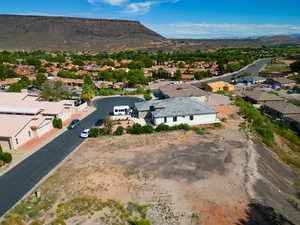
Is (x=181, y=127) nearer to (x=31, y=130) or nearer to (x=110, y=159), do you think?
(x=110, y=159)

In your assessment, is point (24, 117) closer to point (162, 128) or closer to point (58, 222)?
point (162, 128)

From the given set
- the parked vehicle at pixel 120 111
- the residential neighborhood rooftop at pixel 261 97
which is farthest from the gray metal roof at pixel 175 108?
the residential neighborhood rooftop at pixel 261 97

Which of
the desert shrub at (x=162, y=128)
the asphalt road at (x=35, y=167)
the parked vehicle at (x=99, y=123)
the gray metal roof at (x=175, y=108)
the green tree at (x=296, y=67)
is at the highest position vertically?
the green tree at (x=296, y=67)

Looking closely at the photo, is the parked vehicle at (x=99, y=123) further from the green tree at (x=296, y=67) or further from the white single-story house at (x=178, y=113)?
the green tree at (x=296, y=67)

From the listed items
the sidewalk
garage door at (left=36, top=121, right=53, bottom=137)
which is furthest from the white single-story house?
garage door at (left=36, top=121, right=53, bottom=137)

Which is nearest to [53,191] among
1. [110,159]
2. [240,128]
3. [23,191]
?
[23,191]

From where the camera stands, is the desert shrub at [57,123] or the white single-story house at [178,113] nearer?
the desert shrub at [57,123]

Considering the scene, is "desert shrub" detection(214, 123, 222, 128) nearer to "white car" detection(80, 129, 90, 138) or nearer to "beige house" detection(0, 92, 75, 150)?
"white car" detection(80, 129, 90, 138)
